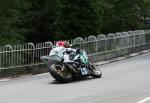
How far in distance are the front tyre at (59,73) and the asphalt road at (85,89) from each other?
8.7 inches

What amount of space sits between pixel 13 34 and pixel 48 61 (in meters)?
11.7

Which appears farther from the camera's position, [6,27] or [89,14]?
[89,14]

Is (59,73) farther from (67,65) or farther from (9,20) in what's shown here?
(9,20)

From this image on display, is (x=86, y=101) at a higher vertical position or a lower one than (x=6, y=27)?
lower

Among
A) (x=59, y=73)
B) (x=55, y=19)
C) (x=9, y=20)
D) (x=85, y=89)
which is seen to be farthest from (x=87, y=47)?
(x=85, y=89)

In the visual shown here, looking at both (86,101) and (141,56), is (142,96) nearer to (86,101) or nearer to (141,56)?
(86,101)

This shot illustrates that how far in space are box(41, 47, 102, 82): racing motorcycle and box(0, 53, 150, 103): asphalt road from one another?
27 cm

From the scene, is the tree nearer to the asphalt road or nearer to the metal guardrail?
the metal guardrail

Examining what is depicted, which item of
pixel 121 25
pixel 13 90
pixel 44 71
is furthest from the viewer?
pixel 121 25

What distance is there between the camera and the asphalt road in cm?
1289

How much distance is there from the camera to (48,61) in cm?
1736

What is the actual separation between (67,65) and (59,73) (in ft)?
1.69

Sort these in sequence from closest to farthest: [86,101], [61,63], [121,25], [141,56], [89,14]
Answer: [86,101] → [61,63] → [141,56] → [89,14] → [121,25]

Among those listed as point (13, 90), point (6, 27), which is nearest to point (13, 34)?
point (6, 27)
